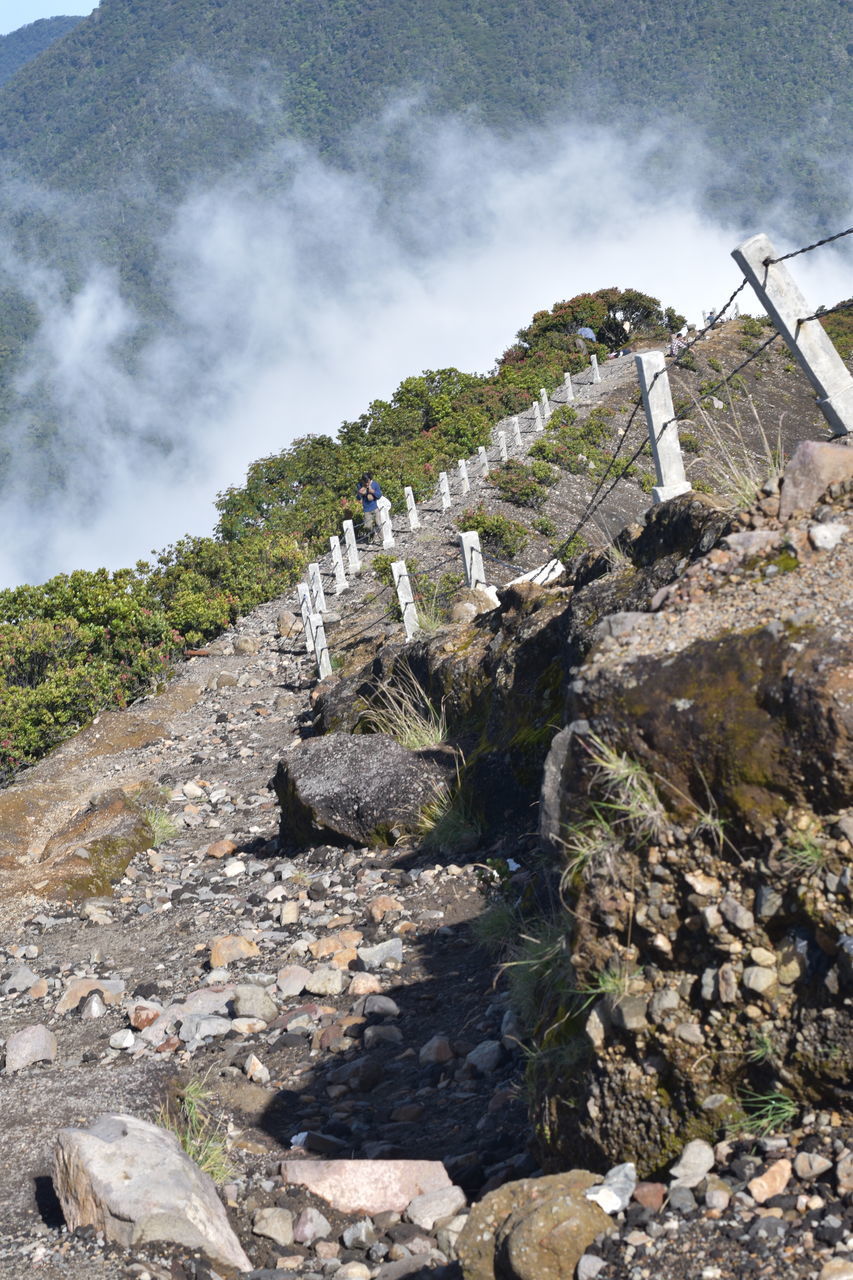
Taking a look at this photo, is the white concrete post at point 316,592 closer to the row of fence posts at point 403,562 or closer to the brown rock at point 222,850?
the row of fence posts at point 403,562

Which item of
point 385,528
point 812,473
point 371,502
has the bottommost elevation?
point 812,473

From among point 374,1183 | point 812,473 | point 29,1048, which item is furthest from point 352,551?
point 374,1183

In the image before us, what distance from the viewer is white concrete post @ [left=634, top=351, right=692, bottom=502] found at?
7.39 metres

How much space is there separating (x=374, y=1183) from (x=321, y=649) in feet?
38.3

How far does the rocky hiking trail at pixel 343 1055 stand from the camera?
3.11 m

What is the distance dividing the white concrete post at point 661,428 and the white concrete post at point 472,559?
4.82 metres

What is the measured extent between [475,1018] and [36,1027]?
7.44ft

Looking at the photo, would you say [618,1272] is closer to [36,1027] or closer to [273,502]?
[36,1027]

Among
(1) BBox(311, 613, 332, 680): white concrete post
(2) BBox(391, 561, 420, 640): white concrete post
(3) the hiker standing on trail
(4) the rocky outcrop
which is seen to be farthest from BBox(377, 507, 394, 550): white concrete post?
(4) the rocky outcrop

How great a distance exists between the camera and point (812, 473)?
436cm

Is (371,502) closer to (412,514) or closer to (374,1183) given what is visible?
(412,514)

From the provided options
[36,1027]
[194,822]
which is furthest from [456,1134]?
[194,822]

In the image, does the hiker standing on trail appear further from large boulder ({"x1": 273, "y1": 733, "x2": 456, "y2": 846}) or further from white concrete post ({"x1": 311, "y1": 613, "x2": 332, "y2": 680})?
large boulder ({"x1": 273, "y1": 733, "x2": 456, "y2": 846})

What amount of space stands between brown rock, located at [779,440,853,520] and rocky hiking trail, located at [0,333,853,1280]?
0.35ft
